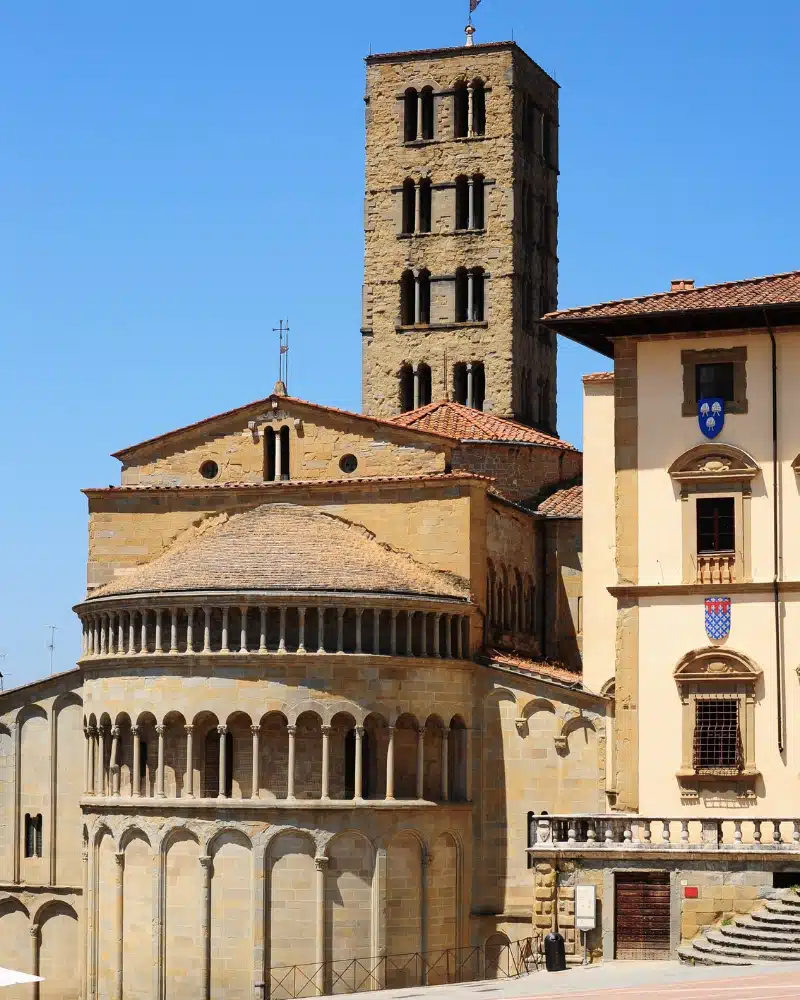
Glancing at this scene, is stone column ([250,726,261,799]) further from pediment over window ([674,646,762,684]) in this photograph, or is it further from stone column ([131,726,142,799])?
pediment over window ([674,646,762,684])

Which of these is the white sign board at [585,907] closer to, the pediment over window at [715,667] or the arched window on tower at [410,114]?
the pediment over window at [715,667]

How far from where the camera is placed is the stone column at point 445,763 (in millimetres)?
56156

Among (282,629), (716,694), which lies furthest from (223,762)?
(716,694)

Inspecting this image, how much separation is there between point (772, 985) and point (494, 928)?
21.1 m

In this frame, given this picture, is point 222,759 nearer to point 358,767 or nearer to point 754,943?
point 358,767

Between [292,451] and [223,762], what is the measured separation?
9.88 metres

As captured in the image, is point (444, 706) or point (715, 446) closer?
point (715, 446)

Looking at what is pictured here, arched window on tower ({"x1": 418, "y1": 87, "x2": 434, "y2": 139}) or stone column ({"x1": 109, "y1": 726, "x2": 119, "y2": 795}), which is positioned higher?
arched window on tower ({"x1": 418, "y1": 87, "x2": 434, "y2": 139})

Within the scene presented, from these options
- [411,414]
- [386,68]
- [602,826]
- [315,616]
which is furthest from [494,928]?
[386,68]

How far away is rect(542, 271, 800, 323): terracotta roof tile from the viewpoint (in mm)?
48656

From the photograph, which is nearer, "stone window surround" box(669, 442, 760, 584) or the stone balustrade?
the stone balustrade

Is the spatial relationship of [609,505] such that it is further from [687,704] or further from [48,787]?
[48,787]

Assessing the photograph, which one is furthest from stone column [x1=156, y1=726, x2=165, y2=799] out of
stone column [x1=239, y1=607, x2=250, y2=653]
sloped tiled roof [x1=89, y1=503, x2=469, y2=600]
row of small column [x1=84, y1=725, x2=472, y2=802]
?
sloped tiled roof [x1=89, y1=503, x2=469, y2=600]

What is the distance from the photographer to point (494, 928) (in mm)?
56062
